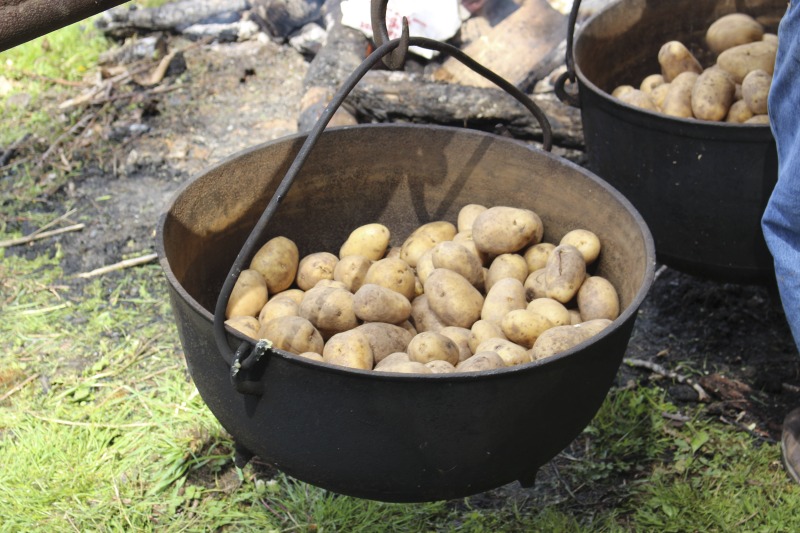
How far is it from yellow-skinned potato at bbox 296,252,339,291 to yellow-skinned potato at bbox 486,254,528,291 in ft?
1.59

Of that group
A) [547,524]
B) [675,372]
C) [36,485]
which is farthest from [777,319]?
[36,485]

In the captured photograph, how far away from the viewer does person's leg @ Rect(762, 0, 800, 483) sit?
1.95 metres

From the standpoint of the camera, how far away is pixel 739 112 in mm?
2953

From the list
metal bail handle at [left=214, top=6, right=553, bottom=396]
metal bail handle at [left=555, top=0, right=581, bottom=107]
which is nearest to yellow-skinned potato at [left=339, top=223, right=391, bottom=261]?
metal bail handle at [left=214, top=6, right=553, bottom=396]

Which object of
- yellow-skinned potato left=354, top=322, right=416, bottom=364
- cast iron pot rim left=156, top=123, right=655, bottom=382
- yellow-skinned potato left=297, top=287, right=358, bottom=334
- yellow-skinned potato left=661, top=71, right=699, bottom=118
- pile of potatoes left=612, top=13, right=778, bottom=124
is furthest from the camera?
yellow-skinned potato left=661, top=71, right=699, bottom=118

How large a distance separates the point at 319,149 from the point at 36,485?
1.47 metres

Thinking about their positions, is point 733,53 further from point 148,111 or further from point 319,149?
point 148,111

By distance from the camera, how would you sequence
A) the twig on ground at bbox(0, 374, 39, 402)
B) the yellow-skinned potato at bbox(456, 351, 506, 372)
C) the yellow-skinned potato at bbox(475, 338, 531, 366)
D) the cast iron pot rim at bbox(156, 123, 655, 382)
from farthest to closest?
1. the twig on ground at bbox(0, 374, 39, 402)
2. the yellow-skinned potato at bbox(475, 338, 531, 366)
3. the yellow-skinned potato at bbox(456, 351, 506, 372)
4. the cast iron pot rim at bbox(156, 123, 655, 382)

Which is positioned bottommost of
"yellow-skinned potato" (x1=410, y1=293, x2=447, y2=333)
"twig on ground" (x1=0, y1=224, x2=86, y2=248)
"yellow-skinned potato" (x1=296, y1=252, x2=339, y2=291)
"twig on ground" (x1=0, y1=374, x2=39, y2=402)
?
"twig on ground" (x1=0, y1=374, x2=39, y2=402)

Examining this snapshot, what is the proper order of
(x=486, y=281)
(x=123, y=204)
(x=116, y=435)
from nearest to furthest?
(x=486, y=281) < (x=116, y=435) < (x=123, y=204)

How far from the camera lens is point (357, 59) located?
4.58 m

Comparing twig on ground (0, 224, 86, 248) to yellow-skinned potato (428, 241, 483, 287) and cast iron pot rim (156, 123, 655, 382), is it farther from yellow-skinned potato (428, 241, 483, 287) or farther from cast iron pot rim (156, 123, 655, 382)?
yellow-skinned potato (428, 241, 483, 287)

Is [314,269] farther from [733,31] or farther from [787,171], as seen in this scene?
[733,31]

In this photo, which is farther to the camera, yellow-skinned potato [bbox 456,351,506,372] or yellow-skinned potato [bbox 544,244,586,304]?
yellow-skinned potato [bbox 544,244,586,304]
